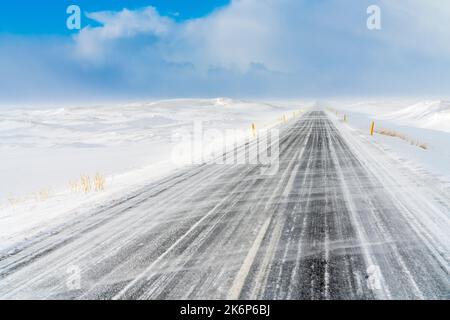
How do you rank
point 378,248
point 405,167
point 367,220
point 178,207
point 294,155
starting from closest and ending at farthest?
point 378,248, point 367,220, point 178,207, point 405,167, point 294,155

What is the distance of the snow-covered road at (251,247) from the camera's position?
3.82 metres

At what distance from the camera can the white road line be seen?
3.67 m

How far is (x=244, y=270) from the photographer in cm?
416

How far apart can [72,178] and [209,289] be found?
10.9 m

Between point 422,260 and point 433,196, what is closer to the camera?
point 422,260

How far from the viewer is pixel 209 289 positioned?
378 centimetres

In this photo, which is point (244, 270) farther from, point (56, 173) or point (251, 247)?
point (56, 173)

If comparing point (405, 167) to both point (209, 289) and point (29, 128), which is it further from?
point (29, 128)

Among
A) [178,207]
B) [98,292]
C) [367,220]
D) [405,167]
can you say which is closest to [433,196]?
[367,220]

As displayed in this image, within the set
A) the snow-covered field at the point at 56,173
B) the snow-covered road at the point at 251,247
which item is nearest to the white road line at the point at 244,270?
the snow-covered road at the point at 251,247

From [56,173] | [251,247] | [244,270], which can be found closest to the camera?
[244,270]

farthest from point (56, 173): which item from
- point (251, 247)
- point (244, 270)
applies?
point (244, 270)

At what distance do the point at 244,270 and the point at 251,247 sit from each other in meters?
0.73
